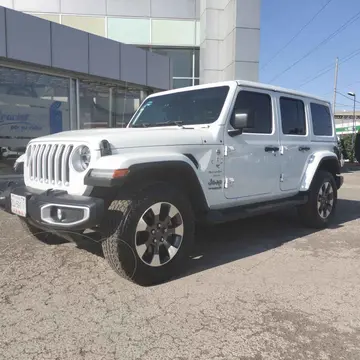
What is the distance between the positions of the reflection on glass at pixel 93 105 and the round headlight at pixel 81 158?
866 centimetres

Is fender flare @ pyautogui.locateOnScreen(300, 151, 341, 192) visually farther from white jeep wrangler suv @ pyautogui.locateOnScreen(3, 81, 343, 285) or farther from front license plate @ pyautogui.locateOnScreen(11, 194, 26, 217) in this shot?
front license plate @ pyautogui.locateOnScreen(11, 194, 26, 217)

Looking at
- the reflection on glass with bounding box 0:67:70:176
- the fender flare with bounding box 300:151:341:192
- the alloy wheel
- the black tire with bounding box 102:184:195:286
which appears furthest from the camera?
the reflection on glass with bounding box 0:67:70:176

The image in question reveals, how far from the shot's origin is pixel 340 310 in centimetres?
327

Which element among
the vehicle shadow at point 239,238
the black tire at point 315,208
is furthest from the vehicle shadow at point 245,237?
→ the black tire at point 315,208

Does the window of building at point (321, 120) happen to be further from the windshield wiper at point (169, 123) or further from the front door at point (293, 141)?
the windshield wiper at point (169, 123)

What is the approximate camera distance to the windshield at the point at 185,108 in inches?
180

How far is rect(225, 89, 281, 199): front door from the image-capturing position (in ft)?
14.7

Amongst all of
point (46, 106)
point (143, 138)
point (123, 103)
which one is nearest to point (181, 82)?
point (123, 103)

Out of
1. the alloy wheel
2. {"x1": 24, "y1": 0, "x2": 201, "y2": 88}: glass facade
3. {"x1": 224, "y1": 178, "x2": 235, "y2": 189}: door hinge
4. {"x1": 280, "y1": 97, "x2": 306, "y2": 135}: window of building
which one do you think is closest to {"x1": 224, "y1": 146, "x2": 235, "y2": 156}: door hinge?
{"x1": 224, "y1": 178, "x2": 235, "y2": 189}: door hinge

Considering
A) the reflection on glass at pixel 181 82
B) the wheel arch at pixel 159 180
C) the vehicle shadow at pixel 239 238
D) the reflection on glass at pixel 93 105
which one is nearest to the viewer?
the wheel arch at pixel 159 180

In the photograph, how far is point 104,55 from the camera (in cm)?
1183

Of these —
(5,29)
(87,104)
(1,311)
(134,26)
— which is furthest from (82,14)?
(1,311)

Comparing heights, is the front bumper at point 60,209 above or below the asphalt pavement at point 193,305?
above

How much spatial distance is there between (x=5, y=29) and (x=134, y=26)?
941cm
